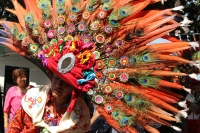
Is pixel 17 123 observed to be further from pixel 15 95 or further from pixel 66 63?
pixel 15 95

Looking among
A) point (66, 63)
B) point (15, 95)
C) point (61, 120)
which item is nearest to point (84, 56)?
point (66, 63)

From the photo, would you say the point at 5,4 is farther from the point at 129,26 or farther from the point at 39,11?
the point at 129,26

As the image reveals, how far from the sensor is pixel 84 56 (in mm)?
2441

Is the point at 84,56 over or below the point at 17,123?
over

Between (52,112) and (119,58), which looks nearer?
(119,58)

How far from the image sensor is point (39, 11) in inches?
105

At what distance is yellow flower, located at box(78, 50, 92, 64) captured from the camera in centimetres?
242

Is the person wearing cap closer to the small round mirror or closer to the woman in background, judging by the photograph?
the small round mirror

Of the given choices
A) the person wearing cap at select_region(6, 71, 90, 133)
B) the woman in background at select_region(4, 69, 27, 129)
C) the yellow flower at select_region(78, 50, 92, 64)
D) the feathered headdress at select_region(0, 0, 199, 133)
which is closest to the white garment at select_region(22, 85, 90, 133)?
the person wearing cap at select_region(6, 71, 90, 133)

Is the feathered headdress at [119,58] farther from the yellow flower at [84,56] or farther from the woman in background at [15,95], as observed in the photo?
the woman in background at [15,95]

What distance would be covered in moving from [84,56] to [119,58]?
0.26 meters

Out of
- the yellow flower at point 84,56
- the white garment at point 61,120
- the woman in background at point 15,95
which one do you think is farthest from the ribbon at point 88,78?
the woman in background at point 15,95

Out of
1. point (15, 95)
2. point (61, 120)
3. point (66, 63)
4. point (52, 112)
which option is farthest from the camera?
point (15, 95)

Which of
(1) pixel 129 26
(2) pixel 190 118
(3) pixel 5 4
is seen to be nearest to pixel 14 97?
(2) pixel 190 118
